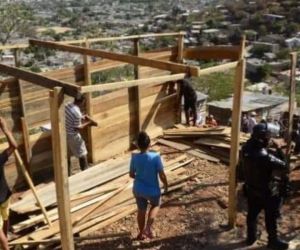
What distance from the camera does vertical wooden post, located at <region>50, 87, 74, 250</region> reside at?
428cm

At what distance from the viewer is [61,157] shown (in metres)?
4.40

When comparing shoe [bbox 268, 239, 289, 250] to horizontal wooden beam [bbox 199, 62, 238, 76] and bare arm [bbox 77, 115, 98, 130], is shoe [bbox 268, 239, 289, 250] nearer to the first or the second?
horizontal wooden beam [bbox 199, 62, 238, 76]

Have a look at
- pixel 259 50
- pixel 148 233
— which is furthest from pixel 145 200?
pixel 259 50

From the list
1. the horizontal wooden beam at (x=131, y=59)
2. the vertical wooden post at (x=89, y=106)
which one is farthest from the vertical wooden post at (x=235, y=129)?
the vertical wooden post at (x=89, y=106)

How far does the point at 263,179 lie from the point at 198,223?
1476 millimetres

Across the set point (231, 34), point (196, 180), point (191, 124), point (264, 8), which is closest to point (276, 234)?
point (196, 180)

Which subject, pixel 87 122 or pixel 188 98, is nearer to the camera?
pixel 87 122

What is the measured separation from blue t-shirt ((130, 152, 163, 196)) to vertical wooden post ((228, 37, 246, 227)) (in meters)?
1.11

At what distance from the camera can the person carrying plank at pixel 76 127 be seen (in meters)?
7.53

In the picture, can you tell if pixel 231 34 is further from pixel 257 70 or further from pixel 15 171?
pixel 15 171

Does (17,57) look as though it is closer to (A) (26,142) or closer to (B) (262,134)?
(A) (26,142)

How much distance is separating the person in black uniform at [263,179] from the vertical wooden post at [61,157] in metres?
2.18

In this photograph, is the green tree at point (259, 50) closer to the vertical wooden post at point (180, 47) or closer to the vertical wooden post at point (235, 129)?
the vertical wooden post at point (180, 47)

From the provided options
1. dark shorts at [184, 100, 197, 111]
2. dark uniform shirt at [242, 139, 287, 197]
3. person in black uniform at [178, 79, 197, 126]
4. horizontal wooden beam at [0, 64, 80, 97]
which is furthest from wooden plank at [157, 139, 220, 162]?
horizontal wooden beam at [0, 64, 80, 97]
